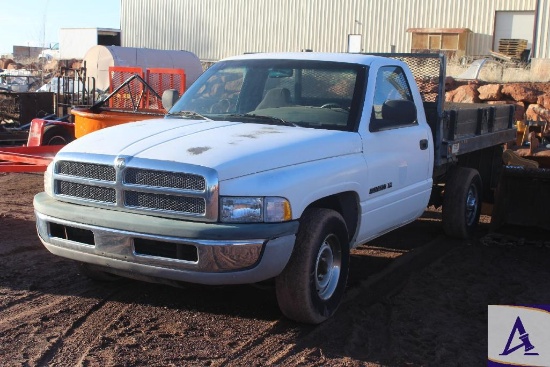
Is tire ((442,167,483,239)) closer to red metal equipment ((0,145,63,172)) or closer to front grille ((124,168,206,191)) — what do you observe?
front grille ((124,168,206,191))

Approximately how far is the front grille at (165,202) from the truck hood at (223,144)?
0.78ft

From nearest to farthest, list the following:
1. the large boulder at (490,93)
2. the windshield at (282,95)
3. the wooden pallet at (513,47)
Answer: the windshield at (282,95) < the large boulder at (490,93) < the wooden pallet at (513,47)

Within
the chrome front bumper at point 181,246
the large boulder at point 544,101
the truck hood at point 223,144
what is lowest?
the chrome front bumper at point 181,246

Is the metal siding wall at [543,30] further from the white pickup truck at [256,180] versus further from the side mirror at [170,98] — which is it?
the side mirror at [170,98]

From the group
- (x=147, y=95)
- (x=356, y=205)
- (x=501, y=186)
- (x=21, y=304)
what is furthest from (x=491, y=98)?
(x=21, y=304)

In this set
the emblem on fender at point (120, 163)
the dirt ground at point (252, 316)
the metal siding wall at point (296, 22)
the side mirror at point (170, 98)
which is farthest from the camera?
the metal siding wall at point (296, 22)

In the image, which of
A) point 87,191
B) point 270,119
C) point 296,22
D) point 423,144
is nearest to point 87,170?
point 87,191

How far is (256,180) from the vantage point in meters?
4.58

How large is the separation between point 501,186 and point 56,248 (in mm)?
5470

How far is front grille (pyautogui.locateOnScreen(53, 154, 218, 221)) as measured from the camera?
14.8ft

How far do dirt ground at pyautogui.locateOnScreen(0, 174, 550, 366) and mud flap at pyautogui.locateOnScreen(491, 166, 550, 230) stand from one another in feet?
3.43

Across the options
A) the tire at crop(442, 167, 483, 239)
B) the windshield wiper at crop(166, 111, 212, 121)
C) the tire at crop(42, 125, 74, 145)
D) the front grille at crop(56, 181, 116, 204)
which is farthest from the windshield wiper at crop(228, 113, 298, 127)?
the tire at crop(42, 125, 74, 145)

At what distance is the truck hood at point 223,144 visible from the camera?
183 inches

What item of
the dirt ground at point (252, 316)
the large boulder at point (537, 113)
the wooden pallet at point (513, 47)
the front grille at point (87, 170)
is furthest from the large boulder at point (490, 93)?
the front grille at point (87, 170)
